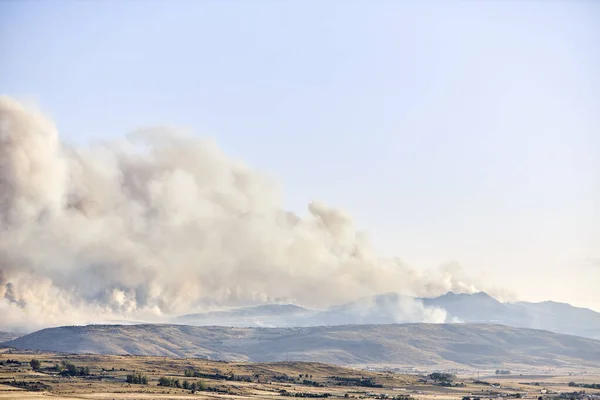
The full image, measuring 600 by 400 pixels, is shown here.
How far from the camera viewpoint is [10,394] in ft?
634

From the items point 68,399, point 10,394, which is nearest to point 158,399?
point 68,399

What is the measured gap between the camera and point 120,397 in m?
200

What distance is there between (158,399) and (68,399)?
71.9 feet

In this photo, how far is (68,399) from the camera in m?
191

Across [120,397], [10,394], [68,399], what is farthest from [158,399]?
[10,394]

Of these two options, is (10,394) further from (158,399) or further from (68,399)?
(158,399)

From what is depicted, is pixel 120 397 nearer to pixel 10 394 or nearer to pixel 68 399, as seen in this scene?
pixel 68 399

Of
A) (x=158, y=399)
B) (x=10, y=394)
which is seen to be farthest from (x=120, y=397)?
(x=10, y=394)

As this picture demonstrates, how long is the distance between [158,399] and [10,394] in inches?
1402

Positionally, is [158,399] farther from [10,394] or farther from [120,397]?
[10,394]

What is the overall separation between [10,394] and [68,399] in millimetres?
14871

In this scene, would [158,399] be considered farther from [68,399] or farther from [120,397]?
[68,399]
